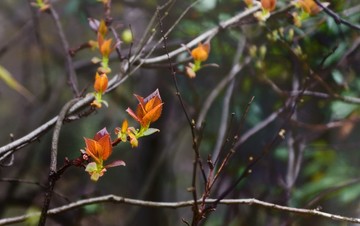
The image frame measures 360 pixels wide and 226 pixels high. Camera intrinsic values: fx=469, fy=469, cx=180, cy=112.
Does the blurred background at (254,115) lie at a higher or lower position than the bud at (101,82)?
higher

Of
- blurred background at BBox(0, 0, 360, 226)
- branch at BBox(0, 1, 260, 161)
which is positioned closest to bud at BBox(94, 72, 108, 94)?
branch at BBox(0, 1, 260, 161)

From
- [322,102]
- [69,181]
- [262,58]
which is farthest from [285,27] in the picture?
[69,181]

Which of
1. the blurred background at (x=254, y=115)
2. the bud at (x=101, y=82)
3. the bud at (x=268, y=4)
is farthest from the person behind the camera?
the blurred background at (x=254, y=115)

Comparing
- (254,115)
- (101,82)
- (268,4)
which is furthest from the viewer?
(254,115)

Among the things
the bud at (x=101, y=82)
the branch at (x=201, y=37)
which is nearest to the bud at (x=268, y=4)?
the branch at (x=201, y=37)

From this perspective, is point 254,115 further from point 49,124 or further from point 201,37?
point 49,124

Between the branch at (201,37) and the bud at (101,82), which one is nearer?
the bud at (101,82)

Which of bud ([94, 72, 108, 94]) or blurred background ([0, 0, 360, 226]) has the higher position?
blurred background ([0, 0, 360, 226])

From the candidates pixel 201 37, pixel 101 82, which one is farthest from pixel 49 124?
pixel 201 37

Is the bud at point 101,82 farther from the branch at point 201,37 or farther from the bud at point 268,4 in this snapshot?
the bud at point 268,4

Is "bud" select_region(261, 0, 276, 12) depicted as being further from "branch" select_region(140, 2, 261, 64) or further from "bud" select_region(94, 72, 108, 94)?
"bud" select_region(94, 72, 108, 94)

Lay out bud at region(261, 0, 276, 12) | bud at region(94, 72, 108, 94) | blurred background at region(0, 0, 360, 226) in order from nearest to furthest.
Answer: bud at region(94, 72, 108, 94), bud at region(261, 0, 276, 12), blurred background at region(0, 0, 360, 226)
